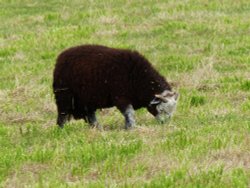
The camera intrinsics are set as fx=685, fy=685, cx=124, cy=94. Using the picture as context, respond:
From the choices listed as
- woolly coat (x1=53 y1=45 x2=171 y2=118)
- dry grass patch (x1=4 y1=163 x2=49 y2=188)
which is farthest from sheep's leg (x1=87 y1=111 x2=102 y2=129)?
dry grass patch (x1=4 y1=163 x2=49 y2=188)

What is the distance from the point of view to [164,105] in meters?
10.7

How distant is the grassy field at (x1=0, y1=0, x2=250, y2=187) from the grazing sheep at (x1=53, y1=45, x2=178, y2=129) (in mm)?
315

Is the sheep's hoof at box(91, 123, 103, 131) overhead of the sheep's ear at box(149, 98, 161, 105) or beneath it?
beneath

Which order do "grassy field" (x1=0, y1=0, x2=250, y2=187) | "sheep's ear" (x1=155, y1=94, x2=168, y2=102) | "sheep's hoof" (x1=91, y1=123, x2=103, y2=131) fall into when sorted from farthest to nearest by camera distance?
"sheep's ear" (x1=155, y1=94, x2=168, y2=102) → "sheep's hoof" (x1=91, y1=123, x2=103, y2=131) → "grassy field" (x1=0, y1=0, x2=250, y2=187)

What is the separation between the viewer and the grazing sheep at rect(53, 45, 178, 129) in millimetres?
10359

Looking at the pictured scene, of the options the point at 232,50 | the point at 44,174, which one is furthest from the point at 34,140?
the point at 232,50

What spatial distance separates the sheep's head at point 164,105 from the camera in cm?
1068

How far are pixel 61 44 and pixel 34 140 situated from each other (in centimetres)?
816

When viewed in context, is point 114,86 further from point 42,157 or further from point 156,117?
point 42,157

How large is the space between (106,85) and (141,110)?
76.4 inches

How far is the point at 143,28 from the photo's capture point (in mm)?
18828

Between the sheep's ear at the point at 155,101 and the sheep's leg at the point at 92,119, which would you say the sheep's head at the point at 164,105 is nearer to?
the sheep's ear at the point at 155,101

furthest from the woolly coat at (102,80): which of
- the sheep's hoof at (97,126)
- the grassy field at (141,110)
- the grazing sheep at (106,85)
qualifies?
the grassy field at (141,110)

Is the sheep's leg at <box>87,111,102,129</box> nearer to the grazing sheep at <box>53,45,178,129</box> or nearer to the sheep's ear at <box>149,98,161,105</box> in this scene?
the grazing sheep at <box>53,45,178,129</box>
